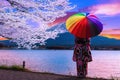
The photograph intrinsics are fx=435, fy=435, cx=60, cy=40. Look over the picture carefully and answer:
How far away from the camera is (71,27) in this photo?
48.5ft

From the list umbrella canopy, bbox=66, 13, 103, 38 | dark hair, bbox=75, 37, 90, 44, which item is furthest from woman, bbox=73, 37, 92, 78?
umbrella canopy, bbox=66, 13, 103, 38

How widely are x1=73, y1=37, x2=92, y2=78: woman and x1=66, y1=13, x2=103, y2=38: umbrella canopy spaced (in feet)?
2.21

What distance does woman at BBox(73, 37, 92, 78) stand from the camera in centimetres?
1546

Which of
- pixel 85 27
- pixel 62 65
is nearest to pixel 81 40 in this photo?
pixel 85 27

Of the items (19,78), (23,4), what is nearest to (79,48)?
(19,78)

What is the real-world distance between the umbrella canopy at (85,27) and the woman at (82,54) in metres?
0.67

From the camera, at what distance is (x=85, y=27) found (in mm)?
14688

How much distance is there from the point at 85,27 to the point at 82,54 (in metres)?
1.30

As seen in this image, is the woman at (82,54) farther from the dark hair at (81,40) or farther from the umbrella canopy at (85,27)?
the umbrella canopy at (85,27)

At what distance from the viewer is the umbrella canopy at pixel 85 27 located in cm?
1470

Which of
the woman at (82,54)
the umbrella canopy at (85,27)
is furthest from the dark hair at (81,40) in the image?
the umbrella canopy at (85,27)

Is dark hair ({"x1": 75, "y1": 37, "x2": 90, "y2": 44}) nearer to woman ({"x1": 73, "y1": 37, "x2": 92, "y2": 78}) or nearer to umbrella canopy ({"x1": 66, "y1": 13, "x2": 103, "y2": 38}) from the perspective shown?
woman ({"x1": 73, "y1": 37, "x2": 92, "y2": 78})

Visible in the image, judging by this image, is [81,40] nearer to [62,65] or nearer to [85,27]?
[85,27]

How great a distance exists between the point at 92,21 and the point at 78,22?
48cm
